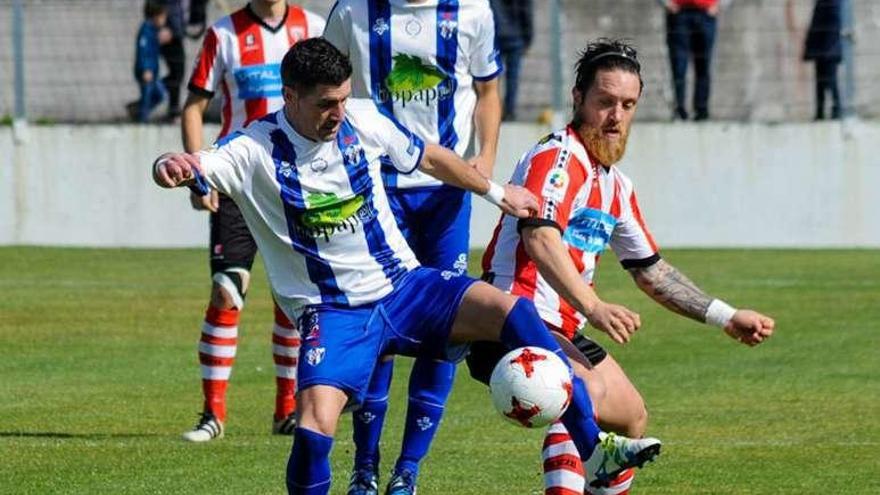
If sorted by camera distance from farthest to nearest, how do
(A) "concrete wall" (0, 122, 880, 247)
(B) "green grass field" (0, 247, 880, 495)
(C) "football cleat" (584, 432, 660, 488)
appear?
(A) "concrete wall" (0, 122, 880, 247) < (B) "green grass field" (0, 247, 880, 495) < (C) "football cleat" (584, 432, 660, 488)

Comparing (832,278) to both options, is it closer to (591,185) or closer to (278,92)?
(278,92)

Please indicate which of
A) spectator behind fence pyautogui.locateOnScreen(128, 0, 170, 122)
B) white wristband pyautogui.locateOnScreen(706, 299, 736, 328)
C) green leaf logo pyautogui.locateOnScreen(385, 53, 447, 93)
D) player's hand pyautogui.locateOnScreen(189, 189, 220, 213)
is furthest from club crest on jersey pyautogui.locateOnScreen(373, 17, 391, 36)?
spectator behind fence pyautogui.locateOnScreen(128, 0, 170, 122)

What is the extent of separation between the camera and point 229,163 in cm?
766

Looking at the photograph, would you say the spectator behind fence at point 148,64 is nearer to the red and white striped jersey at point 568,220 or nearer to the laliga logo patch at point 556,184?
the red and white striped jersey at point 568,220

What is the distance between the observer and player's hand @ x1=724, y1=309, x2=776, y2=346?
7.61 meters

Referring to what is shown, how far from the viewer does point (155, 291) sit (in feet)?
54.1

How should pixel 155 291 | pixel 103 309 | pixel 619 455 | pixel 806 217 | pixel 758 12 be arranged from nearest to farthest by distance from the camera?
pixel 619 455 < pixel 103 309 < pixel 155 291 < pixel 806 217 < pixel 758 12

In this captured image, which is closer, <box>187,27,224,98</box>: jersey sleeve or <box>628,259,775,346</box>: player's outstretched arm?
<box>628,259,775,346</box>: player's outstretched arm

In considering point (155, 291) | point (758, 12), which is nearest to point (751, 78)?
point (758, 12)

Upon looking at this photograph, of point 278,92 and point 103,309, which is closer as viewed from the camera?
point 278,92

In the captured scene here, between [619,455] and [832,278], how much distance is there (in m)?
10.3

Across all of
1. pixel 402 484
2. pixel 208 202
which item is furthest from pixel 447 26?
pixel 402 484

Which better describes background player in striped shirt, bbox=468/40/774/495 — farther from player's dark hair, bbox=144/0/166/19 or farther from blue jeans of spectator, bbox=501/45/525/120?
player's dark hair, bbox=144/0/166/19

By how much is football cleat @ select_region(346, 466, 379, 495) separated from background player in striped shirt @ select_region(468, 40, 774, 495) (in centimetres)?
75
